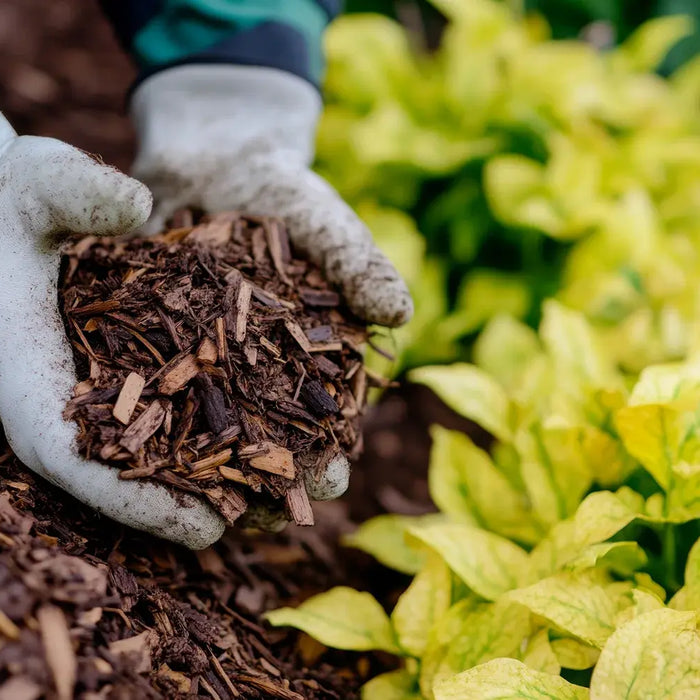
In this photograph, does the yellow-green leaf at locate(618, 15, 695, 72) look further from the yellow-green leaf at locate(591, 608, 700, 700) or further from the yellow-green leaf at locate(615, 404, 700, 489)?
the yellow-green leaf at locate(591, 608, 700, 700)

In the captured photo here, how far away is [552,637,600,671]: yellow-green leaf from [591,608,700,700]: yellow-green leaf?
7.6 inches

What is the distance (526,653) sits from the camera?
3.98 ft

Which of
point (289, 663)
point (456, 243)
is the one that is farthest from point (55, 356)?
point (456, 243)

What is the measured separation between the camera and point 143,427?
3.65ft

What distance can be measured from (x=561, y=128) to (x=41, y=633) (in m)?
2.21

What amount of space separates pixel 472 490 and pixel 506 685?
0.65 m

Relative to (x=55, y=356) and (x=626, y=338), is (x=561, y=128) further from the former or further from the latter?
(x=55, y=356)

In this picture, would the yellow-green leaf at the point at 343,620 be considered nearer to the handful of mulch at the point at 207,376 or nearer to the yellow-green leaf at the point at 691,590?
the handful of mulch at the point at 207,376

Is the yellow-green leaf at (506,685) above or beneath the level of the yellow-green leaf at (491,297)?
above

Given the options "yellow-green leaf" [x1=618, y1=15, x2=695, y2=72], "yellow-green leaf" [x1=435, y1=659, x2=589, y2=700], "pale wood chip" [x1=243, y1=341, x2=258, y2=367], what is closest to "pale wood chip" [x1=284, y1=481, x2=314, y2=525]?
"pale wood chip" [x1=243, y1=341, x2=258, y2=367]

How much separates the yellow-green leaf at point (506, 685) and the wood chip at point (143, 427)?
59 cm

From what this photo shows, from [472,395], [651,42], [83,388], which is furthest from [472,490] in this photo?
[651,42]

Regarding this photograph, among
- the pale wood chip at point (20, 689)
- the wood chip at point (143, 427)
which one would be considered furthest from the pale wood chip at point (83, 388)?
the pale wood chip at point (20, 689)

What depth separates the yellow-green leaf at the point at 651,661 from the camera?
1.00 m
